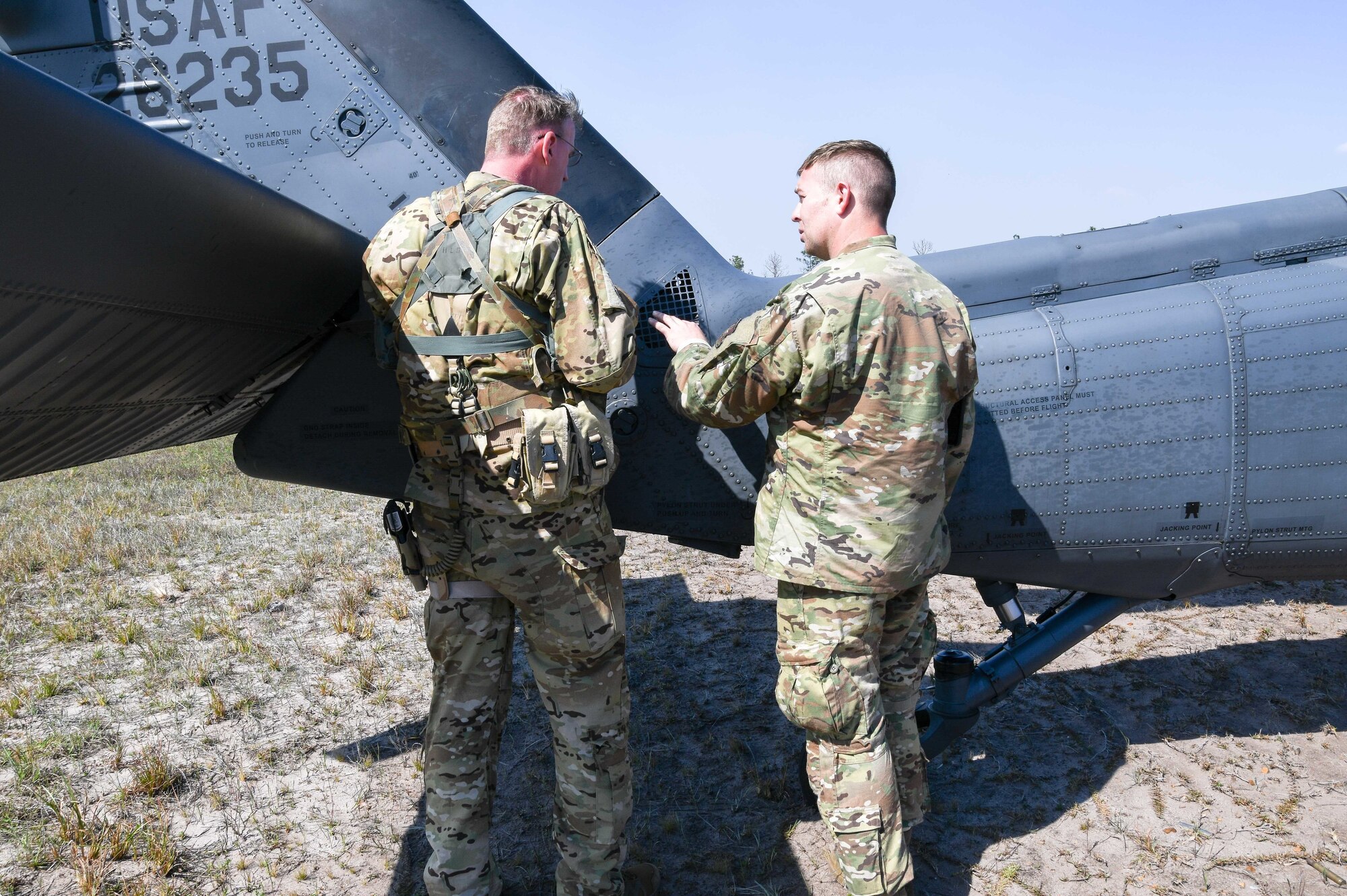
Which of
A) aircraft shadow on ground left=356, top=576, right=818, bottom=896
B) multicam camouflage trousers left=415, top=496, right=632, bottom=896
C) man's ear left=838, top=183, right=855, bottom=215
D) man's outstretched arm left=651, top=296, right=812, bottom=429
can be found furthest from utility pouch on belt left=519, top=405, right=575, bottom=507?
aircraft shadow on ground left=356, top=576, right=818, bottom=896

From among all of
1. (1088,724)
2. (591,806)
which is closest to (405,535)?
(591,806)

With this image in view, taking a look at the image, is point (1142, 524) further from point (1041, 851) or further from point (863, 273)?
point (863, 273)

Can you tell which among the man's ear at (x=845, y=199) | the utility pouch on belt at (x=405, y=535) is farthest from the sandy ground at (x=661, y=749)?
the man's ear at (x=845, y=199)

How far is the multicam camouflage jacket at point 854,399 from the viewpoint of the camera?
2.43 meters

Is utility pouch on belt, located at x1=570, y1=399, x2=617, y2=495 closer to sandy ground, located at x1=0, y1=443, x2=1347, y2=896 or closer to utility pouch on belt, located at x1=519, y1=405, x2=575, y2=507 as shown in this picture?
utility pouch on belt, located at x1=519, y1=405, x2=575, y2=507

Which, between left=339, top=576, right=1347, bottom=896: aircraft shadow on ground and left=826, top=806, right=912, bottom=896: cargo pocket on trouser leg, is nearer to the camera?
left=826, top=806, right=912, bottom=896: cargo pocket on trouser leg

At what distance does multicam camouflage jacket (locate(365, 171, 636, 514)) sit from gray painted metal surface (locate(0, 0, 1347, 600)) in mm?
603

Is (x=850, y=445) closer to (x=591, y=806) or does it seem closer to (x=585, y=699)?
(x=585, y=699)

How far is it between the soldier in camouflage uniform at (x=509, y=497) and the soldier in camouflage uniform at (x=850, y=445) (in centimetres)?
48

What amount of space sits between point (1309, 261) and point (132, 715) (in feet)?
19.4

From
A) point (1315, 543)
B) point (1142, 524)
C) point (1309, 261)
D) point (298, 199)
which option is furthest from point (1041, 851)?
point (298, 199)

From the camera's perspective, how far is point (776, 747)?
3.97 metres

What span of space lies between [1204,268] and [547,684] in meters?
3.09

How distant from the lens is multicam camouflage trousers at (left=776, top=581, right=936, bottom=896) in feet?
8.34
